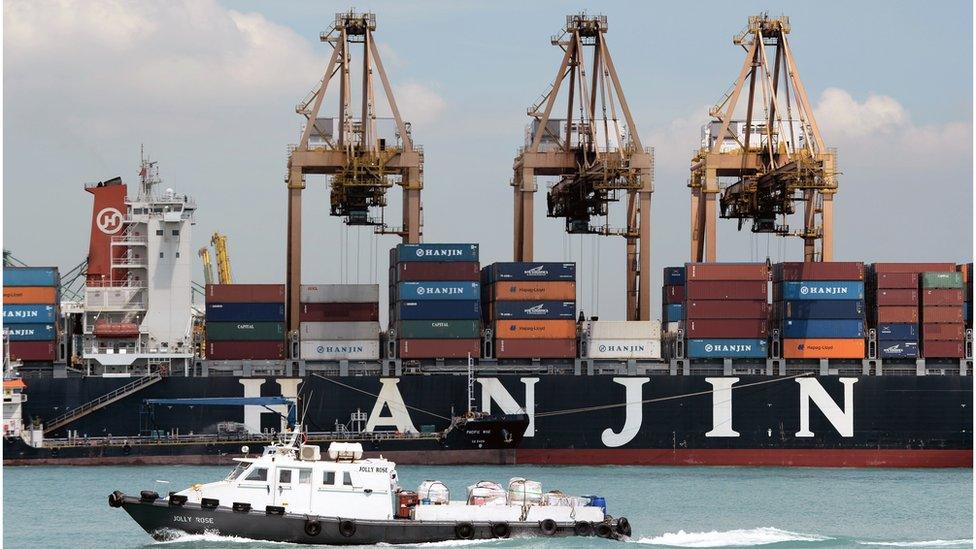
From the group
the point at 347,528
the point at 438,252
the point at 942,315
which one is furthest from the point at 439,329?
the point at 347,528

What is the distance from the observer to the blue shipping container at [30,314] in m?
62.0

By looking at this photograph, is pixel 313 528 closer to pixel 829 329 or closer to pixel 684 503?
pixel 684 503

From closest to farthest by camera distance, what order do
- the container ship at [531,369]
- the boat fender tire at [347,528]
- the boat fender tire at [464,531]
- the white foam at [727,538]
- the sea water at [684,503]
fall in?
the boat fender tire at [347,528], the boat fender tire at [464,531], the white foam at [727,538], the sea water at [684,503], the container ship at [531,369]

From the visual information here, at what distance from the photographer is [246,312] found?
62.7 meters

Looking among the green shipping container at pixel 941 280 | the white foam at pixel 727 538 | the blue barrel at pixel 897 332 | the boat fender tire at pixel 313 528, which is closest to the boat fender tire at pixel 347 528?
the boat fender tire at pixel 313 528

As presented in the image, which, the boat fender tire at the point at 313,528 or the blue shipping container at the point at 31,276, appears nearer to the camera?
the boat fender tire at the point at 313,528

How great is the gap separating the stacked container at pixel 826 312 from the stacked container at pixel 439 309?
12.0m

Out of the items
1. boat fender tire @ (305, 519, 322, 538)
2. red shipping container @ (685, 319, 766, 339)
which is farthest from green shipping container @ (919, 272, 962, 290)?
boat fender tire @ (305, 519, 322, 538)

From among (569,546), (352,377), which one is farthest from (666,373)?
(569,546)

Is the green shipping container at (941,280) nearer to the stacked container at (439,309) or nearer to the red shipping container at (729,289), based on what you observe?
the red shipping container at (729,289)

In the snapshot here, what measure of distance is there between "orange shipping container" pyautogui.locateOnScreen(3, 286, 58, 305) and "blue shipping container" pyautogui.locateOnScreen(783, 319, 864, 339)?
93.0ft

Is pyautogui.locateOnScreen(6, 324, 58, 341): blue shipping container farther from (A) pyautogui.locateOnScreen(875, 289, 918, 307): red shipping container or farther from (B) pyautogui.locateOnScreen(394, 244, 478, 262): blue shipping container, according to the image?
(A) pyautogui.locateOnScreen(875, 289, 918, 307): red shipping container

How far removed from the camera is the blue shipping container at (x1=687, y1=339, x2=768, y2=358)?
204 feet

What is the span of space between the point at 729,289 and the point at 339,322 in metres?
15.0
